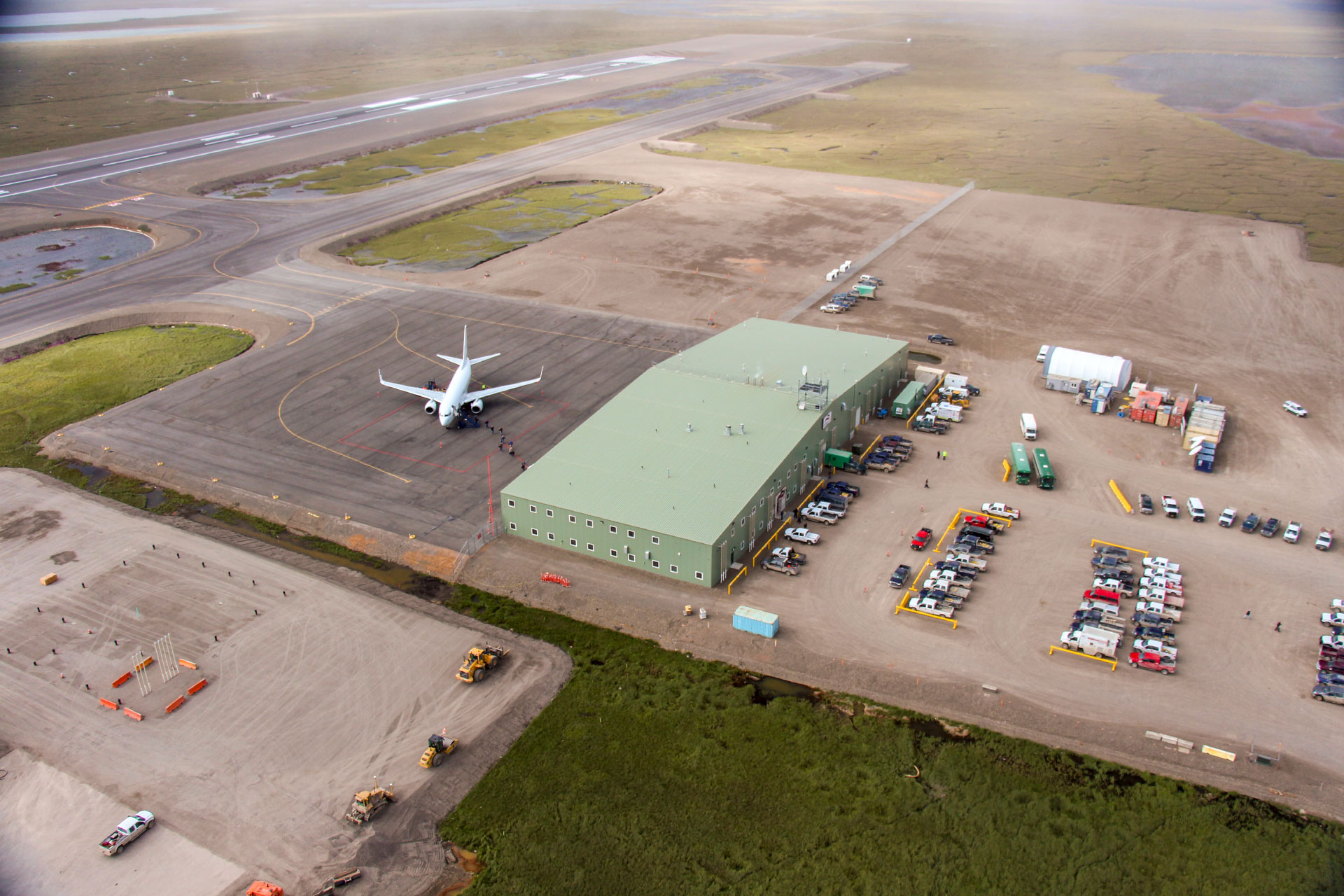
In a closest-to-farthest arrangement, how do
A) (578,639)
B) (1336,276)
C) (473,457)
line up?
(578,639)
(473,457)
(1336,276)

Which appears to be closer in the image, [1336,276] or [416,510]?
[416,510]

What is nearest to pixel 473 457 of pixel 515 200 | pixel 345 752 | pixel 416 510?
pixel 416 510

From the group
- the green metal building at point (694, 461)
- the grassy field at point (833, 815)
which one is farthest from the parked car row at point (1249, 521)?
the grassy field at point (833, 815)

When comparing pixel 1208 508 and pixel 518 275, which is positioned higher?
pixel 518 275

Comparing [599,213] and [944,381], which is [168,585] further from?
[599,213]

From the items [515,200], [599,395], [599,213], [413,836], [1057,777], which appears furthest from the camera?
[515,200]

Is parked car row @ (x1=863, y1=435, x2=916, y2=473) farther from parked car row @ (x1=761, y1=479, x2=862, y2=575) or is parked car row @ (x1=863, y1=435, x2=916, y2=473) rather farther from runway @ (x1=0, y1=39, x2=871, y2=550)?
runway @ (x1=0, y1=39, x2=871, y2=550)
